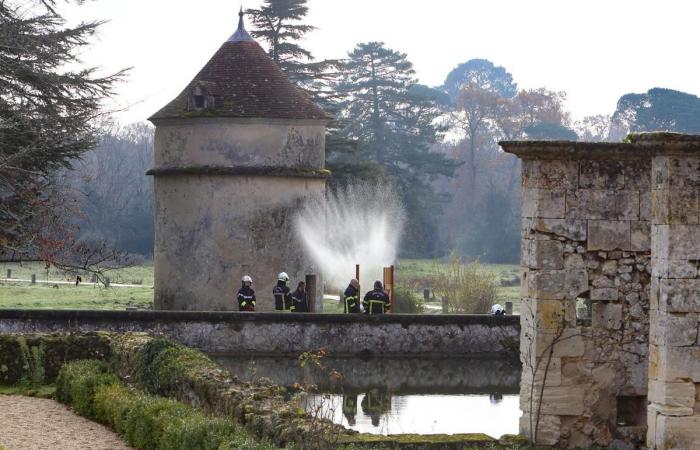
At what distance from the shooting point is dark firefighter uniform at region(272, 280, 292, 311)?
24.5 meters

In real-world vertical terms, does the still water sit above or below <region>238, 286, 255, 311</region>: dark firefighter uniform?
below

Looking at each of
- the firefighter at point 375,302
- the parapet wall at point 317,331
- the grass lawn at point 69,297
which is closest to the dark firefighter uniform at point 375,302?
the firefighter at point 375,302

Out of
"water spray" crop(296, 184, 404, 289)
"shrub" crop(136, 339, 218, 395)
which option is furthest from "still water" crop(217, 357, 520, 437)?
"water spray" crop(296, 184, 404, 289)

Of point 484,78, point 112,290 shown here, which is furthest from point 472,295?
point 484,78

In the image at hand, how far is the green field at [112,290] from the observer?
115 ft

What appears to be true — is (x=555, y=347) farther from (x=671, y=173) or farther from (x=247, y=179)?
(x=247, y=179)

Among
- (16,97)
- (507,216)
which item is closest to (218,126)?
(16,97)

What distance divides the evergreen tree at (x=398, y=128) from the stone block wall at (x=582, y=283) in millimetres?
40860

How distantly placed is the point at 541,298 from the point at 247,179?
15111 millimetres

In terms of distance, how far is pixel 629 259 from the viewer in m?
13.1

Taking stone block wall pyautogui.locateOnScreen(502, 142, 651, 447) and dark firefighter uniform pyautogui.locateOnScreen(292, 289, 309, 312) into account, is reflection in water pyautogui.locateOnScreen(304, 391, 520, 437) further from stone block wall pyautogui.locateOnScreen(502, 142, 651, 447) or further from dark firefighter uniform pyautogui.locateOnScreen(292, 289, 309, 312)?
dark firefighter uniform pyautogui.locateOnScreen(292, 289, 309, 312)

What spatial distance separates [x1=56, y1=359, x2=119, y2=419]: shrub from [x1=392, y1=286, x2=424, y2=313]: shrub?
54.6ft

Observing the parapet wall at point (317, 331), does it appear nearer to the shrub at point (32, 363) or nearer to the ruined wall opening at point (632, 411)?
the shrub at point (32, 363)

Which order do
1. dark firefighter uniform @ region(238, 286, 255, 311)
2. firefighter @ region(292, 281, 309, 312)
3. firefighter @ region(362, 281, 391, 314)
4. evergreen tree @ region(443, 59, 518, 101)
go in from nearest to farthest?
firefighter @ region(362, 281, 391, 314) → dark firefighter uniform @ region(238, 286, 255, 311) → firefighter @ region(292, 281, 309, 312) → evergreen tree @ region(443, 59, 518, 101)
